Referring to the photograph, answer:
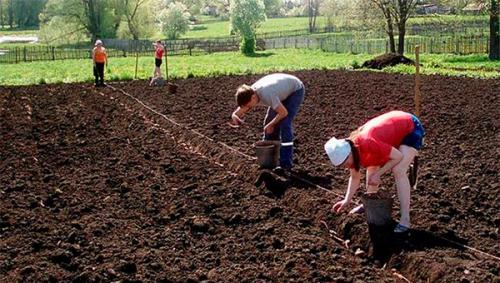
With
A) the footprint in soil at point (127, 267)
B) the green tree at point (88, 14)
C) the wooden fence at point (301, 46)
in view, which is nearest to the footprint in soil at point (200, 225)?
the footprint in soil at point (127, 267)

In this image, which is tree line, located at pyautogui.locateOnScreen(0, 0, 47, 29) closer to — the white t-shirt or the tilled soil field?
the tilled soil field

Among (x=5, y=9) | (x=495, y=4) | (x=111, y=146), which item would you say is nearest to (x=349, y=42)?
(x=495, y=4)

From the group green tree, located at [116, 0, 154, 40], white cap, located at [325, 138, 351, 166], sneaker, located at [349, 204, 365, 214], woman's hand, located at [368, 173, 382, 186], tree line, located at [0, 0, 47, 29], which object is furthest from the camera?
tree line, located at [0, 0, 47, 29]

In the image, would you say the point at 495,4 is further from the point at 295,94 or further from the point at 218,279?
the point at 218,279

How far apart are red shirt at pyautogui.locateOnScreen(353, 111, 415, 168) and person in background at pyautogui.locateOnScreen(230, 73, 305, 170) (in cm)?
252

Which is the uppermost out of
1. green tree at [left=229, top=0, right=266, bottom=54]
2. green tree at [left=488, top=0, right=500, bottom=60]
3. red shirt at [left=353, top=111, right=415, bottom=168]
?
green tree at [left=229, top=0, right=266, bottom=54]

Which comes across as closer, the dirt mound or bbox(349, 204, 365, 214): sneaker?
bbox(349, 204, 365, 214): sneaker

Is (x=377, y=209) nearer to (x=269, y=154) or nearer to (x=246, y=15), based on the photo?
(x=269, y=154)

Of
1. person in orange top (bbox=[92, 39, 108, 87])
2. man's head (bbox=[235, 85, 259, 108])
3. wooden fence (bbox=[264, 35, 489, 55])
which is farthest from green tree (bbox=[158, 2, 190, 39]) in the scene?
man's head (bbox=[235, 85, 259, 108])

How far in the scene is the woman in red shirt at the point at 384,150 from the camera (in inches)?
248

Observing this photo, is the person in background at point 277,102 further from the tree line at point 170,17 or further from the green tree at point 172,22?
the green tree at point 172,22

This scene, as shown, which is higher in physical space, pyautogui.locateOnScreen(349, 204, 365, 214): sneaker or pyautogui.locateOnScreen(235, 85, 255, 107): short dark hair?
pyautogui.locateOnScreen(235, 85, 255, 107): short dark hair

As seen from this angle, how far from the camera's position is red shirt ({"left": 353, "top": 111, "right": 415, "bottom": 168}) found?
632cm

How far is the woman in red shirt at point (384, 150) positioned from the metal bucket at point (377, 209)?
17 cm
